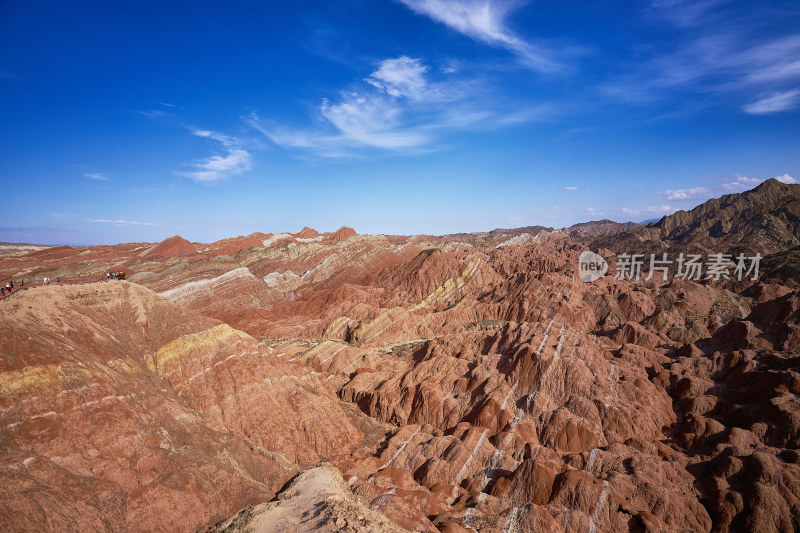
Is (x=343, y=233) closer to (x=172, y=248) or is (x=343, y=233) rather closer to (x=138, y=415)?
(x=172, y=248)

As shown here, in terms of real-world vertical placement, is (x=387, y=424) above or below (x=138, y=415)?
below

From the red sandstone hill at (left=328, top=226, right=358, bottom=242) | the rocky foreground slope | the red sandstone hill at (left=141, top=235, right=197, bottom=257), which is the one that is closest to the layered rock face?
the rocky foreground slope

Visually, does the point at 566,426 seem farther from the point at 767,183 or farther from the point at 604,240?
the point at 767,183

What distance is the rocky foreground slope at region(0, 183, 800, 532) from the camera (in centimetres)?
1847

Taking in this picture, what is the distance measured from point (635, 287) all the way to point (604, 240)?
7114 centimetres

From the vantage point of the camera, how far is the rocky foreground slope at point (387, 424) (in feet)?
60.6

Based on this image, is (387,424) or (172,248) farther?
(172,248)

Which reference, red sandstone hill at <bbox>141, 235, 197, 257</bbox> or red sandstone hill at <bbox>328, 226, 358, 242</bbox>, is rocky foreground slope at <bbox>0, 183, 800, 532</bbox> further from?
red sandstone hill at <bbox>328, 226, 358, 242</bbox>

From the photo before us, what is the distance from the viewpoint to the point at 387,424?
112 feet

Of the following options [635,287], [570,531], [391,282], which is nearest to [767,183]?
[635,287]

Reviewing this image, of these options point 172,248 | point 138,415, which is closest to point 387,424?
point 138,415

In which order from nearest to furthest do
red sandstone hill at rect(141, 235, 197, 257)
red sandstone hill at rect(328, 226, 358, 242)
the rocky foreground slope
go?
the rocky foreground slope < red sandstone hill at rect(141, 235, 197, 257) < red sandstone hill at rect(328, 226, 358, 242)

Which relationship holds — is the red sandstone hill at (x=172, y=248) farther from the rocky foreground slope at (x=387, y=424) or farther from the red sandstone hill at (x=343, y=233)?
the rocky foreground slope at (x=387, y=424)

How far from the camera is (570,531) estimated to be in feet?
67.9
